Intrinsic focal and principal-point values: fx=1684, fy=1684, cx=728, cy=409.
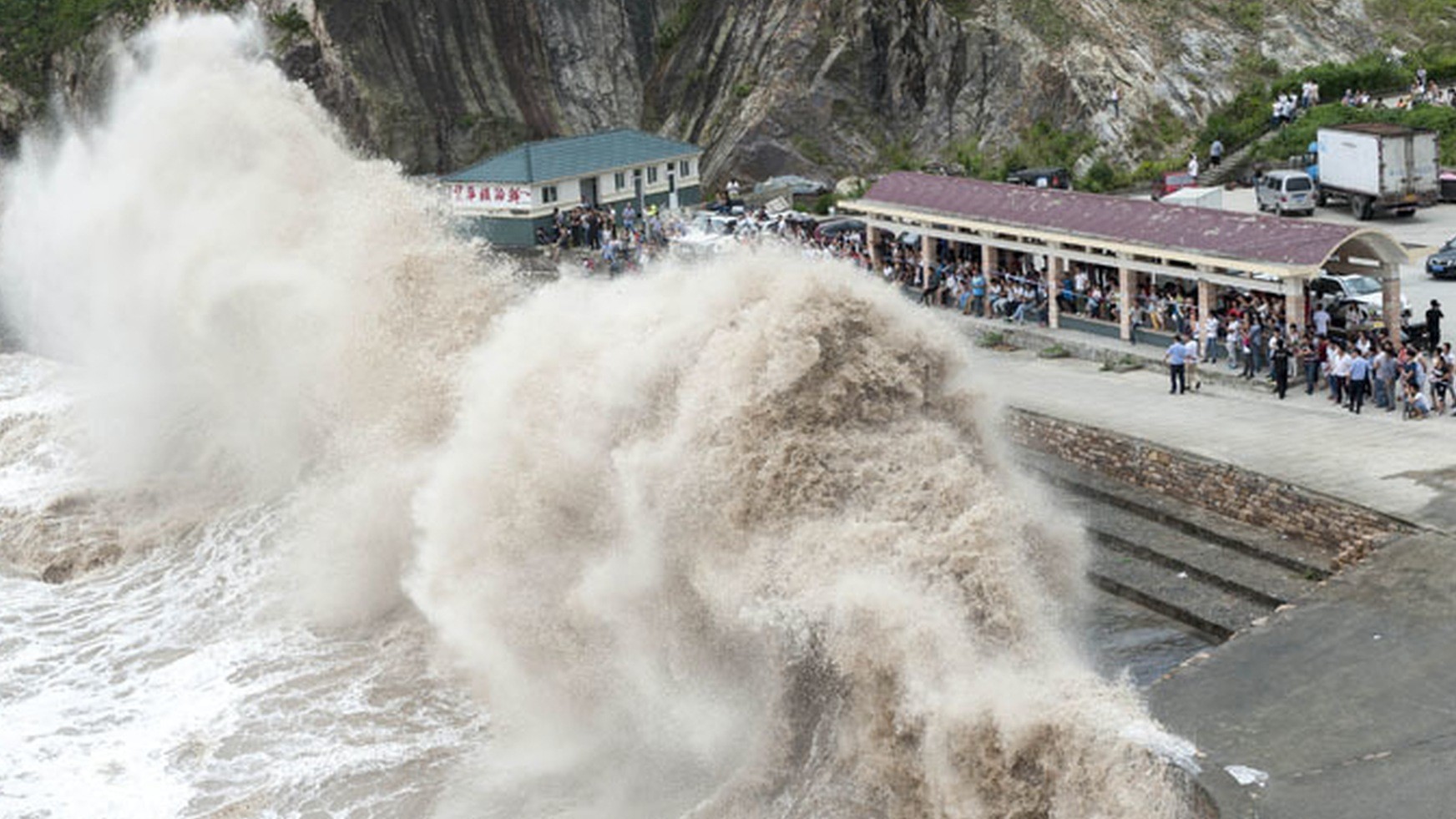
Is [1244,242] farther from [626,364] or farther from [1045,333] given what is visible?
[626,364]

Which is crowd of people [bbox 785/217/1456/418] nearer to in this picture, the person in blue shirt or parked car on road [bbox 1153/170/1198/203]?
the person in blue shirt

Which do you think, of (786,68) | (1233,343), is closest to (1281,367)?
(1233,343)

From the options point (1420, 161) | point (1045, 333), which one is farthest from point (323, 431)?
point (1420, 161)

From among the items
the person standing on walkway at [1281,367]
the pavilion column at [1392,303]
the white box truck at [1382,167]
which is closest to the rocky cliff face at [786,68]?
A: the white box truck at [1382,167]

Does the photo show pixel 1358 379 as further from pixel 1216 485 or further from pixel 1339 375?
pixel 1216 485

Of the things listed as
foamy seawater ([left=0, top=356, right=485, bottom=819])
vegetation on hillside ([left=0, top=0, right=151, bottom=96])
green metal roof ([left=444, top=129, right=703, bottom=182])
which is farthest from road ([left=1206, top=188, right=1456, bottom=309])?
vegetation on hillside ([left=0, top=0, right=151, bottom=96])

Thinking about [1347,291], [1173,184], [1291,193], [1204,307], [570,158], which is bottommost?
[1347,291]
